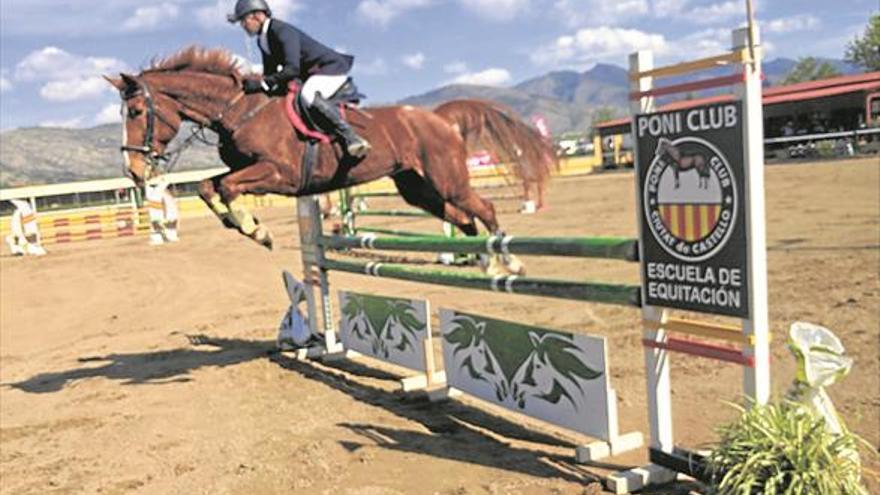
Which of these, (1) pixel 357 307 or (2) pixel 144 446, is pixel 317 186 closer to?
(1) pixel 357 307

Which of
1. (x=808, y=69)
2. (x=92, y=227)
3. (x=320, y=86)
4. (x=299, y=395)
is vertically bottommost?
(x=299, y=395)

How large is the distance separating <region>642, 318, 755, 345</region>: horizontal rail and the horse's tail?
3412mm

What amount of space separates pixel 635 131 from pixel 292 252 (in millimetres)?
11771

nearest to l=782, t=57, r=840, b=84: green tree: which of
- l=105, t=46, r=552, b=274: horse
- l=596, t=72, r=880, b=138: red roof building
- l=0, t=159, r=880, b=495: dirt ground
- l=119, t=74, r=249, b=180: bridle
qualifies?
l=596, t=72, r=880, b=138: red roof building

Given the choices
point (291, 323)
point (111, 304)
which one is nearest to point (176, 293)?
point (111, 304)

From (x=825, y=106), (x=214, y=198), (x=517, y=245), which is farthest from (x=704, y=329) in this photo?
(x=825, y=106)

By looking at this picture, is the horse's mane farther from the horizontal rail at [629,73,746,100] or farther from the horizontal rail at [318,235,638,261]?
the horizontal rail at [629,73,746,100]

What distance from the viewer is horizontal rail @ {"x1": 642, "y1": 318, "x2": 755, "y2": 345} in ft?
9.19

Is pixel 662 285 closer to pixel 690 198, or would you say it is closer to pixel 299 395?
pixel 690 198

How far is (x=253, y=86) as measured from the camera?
5.45 metres

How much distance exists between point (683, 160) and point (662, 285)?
49cm

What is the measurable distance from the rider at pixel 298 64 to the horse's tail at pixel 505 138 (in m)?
1.29

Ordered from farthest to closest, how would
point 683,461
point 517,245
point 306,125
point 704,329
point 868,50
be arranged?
point 868,50, point 306,125, point 517,245, point 683,461, point 704,329

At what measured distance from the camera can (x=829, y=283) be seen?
22.6ft
